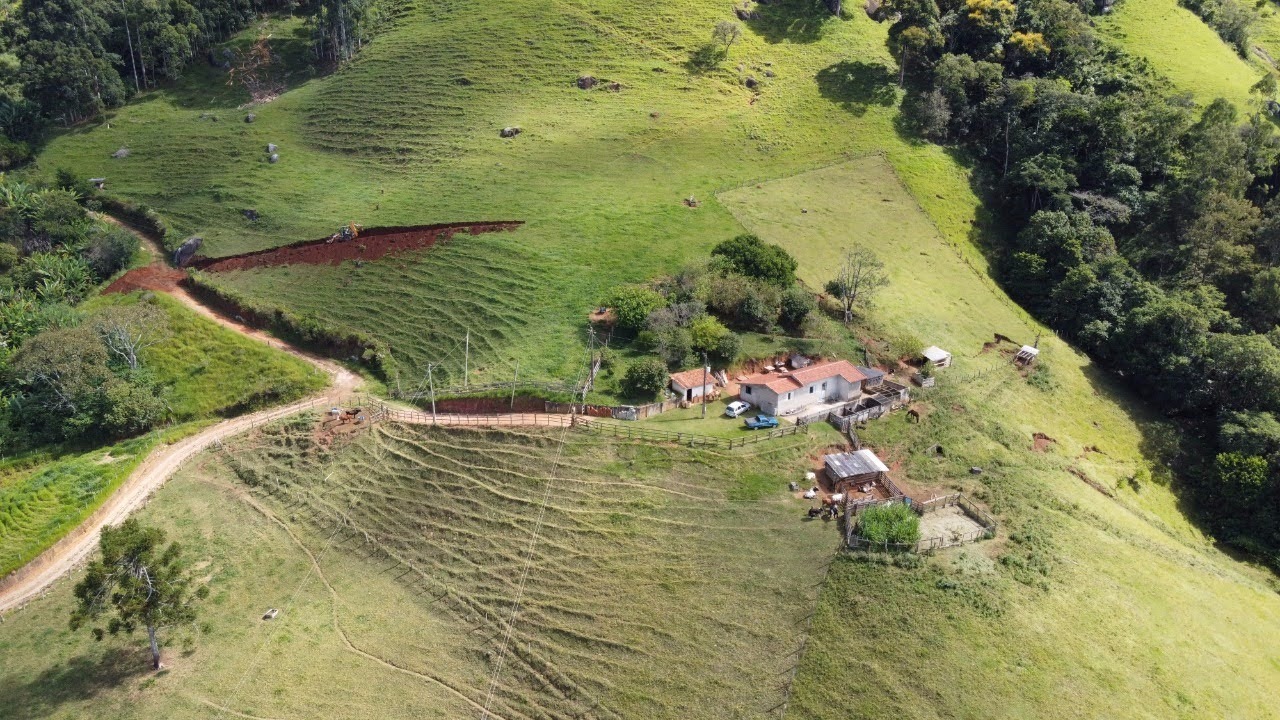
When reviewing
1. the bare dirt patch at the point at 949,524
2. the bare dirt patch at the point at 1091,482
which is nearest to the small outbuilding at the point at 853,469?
the bare dirt patch at the point at 949,524

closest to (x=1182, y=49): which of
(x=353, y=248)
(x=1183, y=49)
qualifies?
(x=1183, y=49)

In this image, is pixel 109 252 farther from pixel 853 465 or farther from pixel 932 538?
pixel 932 538

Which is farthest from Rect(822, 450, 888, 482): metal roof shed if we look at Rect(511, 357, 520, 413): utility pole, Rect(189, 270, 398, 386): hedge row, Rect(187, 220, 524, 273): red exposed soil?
Rect(187, 220, 524, 273): red exposed soil

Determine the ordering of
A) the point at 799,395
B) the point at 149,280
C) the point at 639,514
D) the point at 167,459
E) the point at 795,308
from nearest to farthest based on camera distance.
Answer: the point at 639,514
the point at 799,395
the point at 167,459
the point at 795,308
the point at 149,280

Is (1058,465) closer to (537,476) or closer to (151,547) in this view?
(537,476)

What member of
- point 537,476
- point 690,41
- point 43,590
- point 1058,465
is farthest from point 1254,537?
point 690,41
